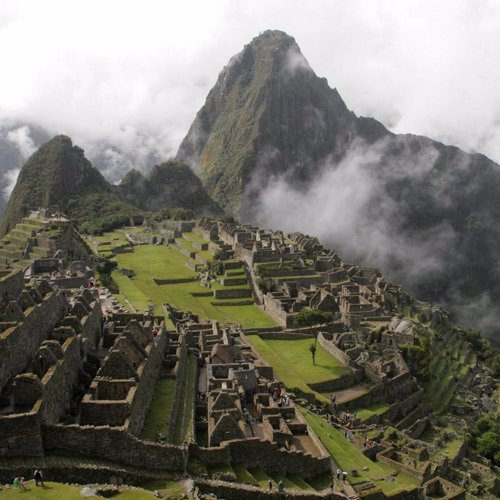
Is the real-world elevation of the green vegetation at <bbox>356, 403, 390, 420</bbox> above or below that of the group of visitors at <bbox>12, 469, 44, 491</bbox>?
above

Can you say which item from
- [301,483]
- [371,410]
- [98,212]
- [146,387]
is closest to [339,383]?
[371,410]

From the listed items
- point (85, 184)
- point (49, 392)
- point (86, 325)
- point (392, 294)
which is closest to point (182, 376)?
point (86, 325)

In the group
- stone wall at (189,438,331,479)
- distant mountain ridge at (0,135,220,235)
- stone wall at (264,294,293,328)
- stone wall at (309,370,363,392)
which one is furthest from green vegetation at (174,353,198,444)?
distant mountain ridge at (0,135,220,235)

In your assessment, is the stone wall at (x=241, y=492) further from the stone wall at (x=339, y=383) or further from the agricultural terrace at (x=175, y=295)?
the agricultural terrace at (x=175, y=295)

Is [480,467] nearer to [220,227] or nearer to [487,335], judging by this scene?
[220,227]

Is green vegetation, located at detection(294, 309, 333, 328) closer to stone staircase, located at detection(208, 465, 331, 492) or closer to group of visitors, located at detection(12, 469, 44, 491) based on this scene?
stone staircase, located at detection(208, 465, 331, 492)

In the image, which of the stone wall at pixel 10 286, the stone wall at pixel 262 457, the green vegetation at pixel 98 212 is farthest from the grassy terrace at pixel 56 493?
the green vegetation at pixel 98 212
